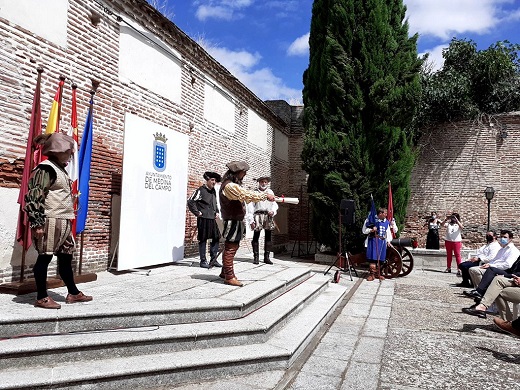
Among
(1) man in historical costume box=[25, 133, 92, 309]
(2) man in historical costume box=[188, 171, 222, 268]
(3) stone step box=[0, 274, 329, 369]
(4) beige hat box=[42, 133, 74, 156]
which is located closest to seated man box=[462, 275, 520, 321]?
(3) stone step box=[0, 274, 329, 369]

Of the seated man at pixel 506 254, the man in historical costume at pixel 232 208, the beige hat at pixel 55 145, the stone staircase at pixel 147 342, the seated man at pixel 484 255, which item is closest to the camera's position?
the stone staircase at pixel 147 342

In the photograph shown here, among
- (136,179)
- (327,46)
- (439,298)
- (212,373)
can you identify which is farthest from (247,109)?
(212,373)

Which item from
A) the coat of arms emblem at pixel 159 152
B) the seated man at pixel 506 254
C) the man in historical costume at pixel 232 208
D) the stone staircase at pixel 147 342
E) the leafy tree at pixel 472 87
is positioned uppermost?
the leafy tree at pixel 472 87

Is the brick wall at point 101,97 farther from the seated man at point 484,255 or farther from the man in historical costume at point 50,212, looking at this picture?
the seated man at point 484,255

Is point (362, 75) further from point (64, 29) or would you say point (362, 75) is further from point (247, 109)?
point (64, 29)

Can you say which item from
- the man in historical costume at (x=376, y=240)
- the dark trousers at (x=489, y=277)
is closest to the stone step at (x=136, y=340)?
the dark trousers at (x=489, y=277)

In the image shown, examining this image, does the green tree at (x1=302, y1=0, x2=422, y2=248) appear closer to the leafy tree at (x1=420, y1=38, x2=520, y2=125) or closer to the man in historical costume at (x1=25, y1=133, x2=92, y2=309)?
the leafy tree at (x1=420, y1=38, x2=520, y2=125)

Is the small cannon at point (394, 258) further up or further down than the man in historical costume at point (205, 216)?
further down

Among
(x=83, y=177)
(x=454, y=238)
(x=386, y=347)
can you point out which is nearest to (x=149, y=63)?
(x=83, y=177)

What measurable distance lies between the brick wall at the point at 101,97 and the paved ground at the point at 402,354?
11.8 feet

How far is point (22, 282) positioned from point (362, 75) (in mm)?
9856

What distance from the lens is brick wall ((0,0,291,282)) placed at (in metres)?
5.20

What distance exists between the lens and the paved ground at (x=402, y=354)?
3.73 metres

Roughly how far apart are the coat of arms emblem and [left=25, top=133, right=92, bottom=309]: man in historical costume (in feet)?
10.2
